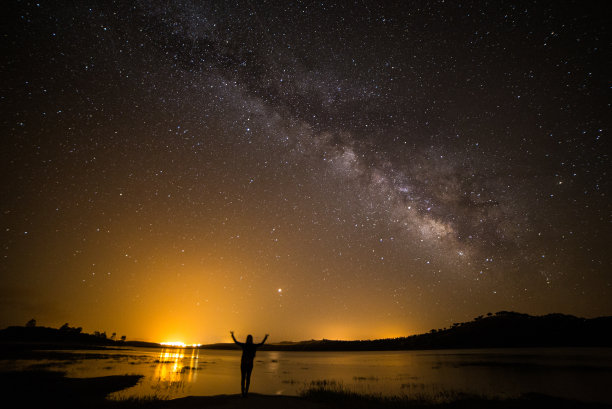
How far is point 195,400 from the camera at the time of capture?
13281 millimetres

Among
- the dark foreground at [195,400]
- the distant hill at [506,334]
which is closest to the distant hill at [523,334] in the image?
the distant hill at [506,334]

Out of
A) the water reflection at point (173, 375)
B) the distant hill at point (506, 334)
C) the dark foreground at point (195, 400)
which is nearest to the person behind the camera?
the dark foreground at point (195, 400)

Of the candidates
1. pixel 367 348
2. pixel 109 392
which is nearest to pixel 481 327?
pixel 367 348

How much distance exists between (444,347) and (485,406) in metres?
161

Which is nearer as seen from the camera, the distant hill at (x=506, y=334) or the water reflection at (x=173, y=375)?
the water reflection at (x=173, y=375)

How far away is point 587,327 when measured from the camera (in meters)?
131

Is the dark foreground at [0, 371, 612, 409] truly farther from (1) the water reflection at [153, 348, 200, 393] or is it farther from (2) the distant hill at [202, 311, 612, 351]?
(2) the distant hill at [202, 311, 612, 351]

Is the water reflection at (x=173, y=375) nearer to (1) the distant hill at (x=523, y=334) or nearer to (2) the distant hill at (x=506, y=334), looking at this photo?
(2) the distant hill at (x=506, y=334)

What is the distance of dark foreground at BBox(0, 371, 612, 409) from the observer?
42.3ft

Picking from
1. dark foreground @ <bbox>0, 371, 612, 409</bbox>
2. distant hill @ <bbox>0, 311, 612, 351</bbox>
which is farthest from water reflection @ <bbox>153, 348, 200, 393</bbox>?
distant hill @ <bbox>0, 311, 612, 351</bbox>

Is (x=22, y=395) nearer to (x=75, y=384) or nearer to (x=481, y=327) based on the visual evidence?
(x=75, y=384)

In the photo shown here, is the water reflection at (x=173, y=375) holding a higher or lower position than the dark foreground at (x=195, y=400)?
lower

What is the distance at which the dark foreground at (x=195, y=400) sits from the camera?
12.9m

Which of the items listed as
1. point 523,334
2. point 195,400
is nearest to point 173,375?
point 195,400
